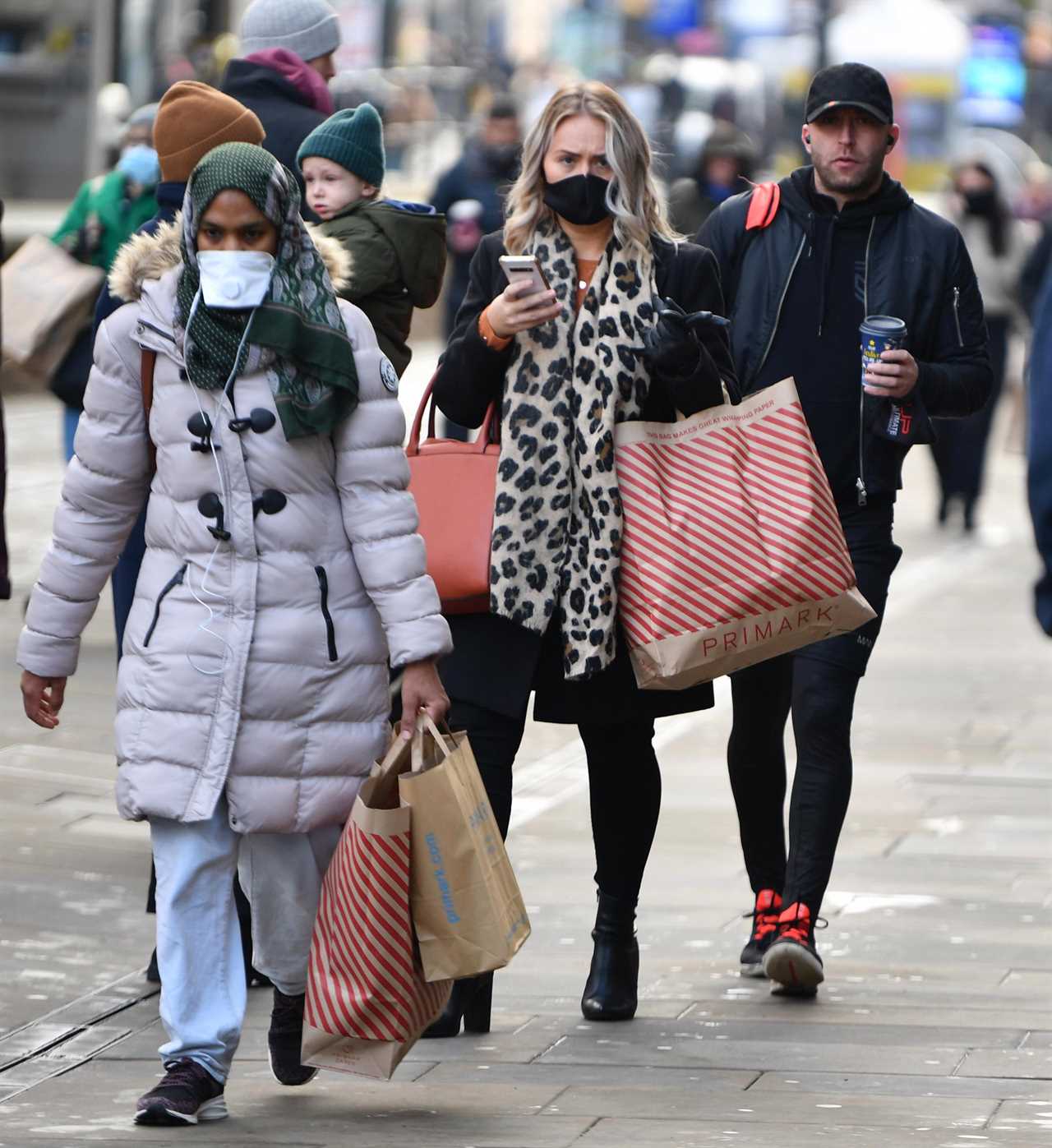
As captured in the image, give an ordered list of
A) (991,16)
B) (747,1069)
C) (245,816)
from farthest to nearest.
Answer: (991,16), (747,1069), (245,816)

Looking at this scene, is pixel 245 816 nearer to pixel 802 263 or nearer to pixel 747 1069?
pixel 747 1069

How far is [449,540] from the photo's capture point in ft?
17.6

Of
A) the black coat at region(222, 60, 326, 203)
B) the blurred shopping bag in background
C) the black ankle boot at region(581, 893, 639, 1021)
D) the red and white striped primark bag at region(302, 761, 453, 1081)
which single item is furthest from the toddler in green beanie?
the blurred shopping bag in background

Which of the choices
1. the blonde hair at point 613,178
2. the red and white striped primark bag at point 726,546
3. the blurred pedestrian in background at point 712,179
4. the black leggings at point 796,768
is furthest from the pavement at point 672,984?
the blurred pedestrian in background at point 712,179

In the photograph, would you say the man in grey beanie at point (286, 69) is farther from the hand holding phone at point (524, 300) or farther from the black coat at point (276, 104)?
the hand holding phone at point (524, 300)

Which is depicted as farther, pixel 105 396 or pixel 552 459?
pixel 552 459

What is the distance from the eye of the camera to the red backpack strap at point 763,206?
6047 millimetres

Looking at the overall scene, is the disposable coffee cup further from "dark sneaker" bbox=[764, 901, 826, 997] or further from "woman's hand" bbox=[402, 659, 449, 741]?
"woman's hand" bbox=[402, 659, 449, 741]

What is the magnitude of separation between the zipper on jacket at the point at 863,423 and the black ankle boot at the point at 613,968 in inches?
40.9

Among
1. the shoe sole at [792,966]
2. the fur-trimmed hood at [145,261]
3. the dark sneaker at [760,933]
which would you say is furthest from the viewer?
the dark sneaker at [760,933]

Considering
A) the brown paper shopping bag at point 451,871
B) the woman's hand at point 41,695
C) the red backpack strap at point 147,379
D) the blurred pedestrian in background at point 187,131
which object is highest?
the blurred pedestrian in background at point 187,131

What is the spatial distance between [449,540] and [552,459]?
0.84 ft

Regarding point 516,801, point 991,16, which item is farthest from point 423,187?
point 991,16

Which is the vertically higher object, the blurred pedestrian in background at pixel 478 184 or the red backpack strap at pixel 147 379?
the red backpack strap at pixel 147 379
